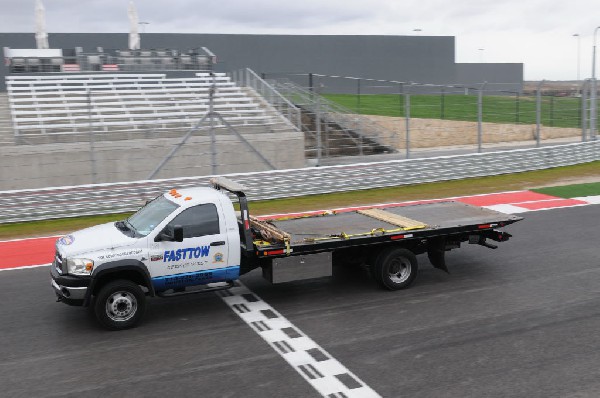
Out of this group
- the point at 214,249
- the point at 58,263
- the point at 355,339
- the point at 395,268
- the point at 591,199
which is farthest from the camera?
the point at 591,199

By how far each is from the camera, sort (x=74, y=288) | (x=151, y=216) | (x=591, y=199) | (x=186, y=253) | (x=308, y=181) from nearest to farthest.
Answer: (x=74, y=288) → (x=186, y=253) → (x=151, y=216) → (x=591, y=199) → (x=308, y=181)

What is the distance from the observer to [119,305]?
927 cm

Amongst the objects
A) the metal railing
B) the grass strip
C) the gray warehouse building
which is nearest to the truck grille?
the metal railing

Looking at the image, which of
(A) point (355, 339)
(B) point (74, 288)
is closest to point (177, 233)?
(B) point (74, 288)

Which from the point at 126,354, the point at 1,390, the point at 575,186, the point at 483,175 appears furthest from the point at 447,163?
the point at 1,390

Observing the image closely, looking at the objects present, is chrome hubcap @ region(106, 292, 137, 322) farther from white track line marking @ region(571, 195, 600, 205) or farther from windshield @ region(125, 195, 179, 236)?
white track line marking @ region(571, 195, 600, 205)

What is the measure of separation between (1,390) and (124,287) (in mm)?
2140

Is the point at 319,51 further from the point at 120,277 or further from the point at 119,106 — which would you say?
the point at 120,277

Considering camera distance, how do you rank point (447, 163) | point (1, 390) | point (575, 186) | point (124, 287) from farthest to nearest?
point (447, 163) < point (575, 186) < point (124, 287) < point (1, 390)

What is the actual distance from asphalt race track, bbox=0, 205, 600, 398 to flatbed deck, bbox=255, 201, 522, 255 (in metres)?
0.93

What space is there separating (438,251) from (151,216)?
489 centimetres

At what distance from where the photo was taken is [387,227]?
11008 mm

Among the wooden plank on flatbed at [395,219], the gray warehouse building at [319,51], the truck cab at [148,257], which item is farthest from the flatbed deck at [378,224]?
the gray warehouse building at [319,51]

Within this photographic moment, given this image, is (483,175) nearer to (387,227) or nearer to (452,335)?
(387,227)
